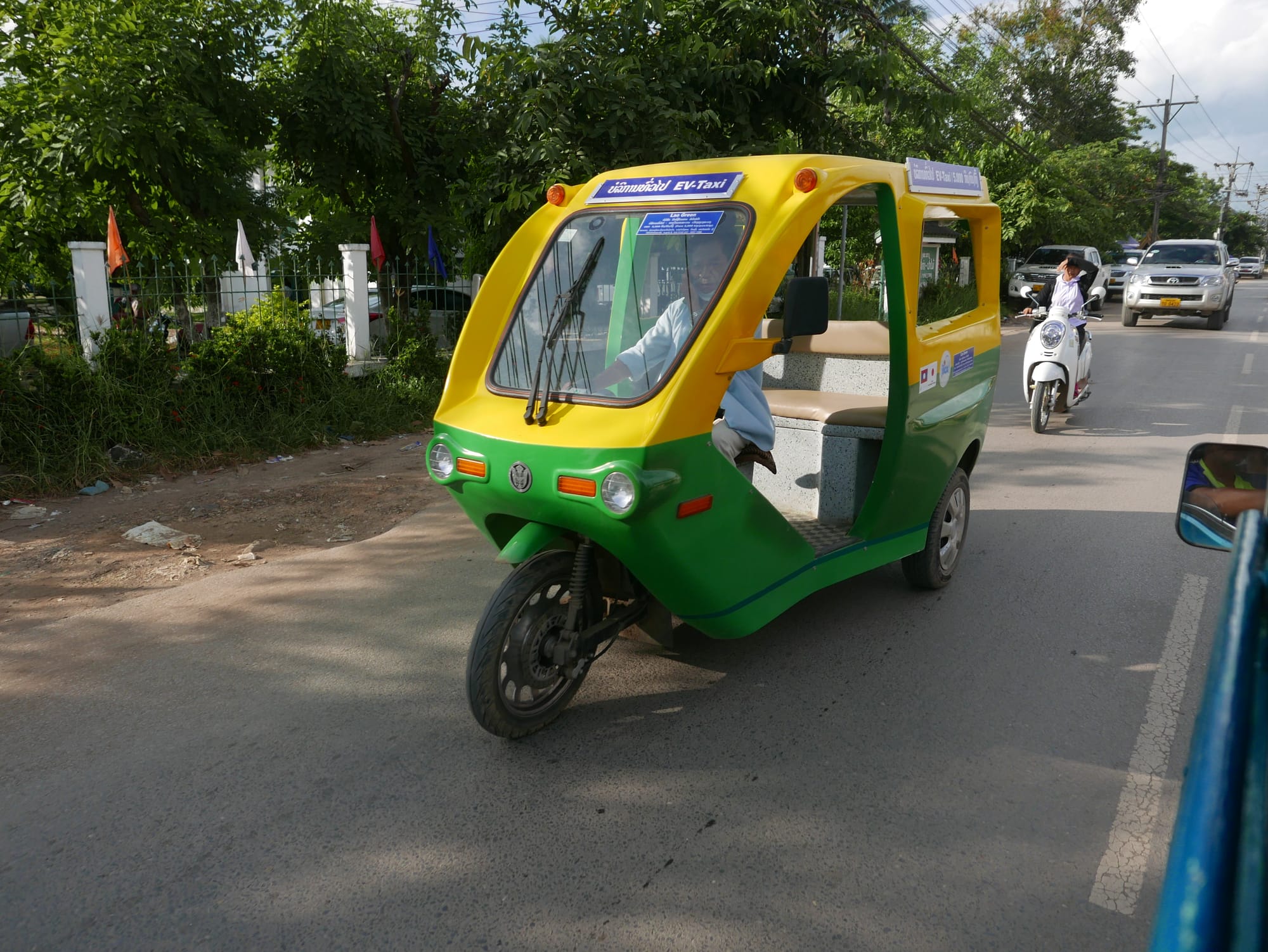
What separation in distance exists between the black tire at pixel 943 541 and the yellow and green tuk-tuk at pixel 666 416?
145 mm

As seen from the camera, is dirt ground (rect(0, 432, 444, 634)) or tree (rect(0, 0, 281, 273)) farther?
tree (rect(0, 0, 281, 273))

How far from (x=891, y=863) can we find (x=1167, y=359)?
46.8ft

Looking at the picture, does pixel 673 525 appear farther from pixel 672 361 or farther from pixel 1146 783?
pixel 1146 783

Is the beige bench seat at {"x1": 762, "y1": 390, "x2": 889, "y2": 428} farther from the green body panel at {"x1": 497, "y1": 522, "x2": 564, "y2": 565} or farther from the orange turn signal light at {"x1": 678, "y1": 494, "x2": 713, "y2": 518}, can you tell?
the green body panel at {"x1": 497, "y1": 522, "x2": 564, "y2": 565}

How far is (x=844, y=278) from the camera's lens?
5879 mm

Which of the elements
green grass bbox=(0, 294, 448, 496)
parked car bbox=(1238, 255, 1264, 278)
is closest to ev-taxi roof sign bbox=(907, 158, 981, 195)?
green grass bbox=(0, 294, 448, 496)

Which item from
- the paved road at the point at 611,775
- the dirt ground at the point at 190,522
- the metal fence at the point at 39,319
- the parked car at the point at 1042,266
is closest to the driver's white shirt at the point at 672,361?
the paved road at the point at 611,775

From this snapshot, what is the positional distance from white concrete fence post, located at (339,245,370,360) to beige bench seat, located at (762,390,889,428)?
19.1 feet

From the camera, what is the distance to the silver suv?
1914 cm

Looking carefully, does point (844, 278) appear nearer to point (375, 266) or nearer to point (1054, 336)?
point (1054, 336)

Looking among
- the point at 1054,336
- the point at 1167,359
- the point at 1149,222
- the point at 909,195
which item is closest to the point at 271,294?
the point at 909,195

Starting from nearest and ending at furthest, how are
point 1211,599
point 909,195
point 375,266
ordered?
1. point 909,195
2. point 1211,599
3. point 375,266

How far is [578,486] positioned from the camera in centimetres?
316

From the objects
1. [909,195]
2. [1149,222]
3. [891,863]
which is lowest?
[891,863]
